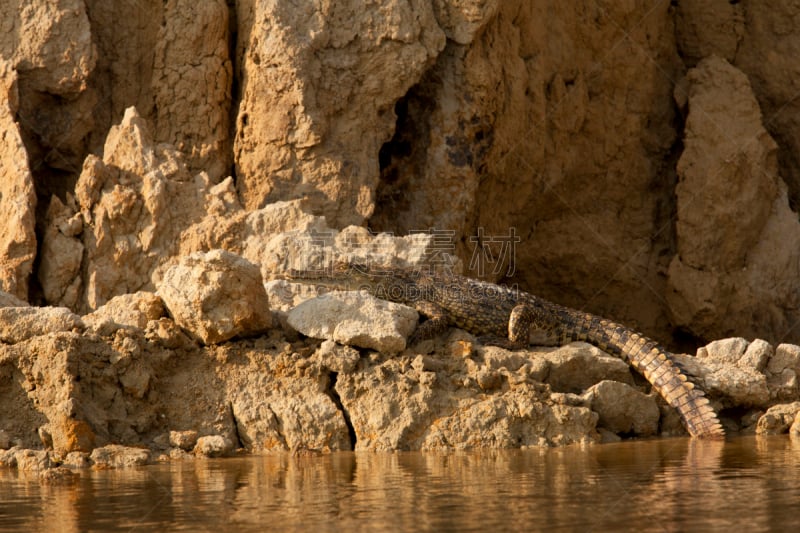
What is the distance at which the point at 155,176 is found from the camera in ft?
36.2

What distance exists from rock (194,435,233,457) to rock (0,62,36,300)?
139 inches

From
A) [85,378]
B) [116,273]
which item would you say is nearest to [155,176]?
[116,273]

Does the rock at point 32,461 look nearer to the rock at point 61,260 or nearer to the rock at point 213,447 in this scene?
the rock at point 213,447

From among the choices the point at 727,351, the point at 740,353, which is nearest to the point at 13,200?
the point at 727,351

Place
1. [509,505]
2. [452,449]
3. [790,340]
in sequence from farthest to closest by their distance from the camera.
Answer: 1. [790,340]
2. [452,449]
3. [509,505]

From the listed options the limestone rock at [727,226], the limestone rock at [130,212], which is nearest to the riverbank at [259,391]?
the limestone rock at [130,212]

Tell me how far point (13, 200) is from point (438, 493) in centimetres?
676

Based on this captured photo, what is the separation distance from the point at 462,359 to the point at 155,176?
3.90 meters

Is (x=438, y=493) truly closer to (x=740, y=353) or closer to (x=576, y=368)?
(x=576, y=368)

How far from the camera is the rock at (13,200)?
10.8 meters

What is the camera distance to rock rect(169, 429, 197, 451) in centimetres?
827

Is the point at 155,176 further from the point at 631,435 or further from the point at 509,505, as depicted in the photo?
the point at 509,505

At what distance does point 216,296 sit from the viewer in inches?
339

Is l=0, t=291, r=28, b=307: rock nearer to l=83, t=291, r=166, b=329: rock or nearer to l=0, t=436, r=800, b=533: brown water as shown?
l=83, t=291, r=166, b=329: rock
